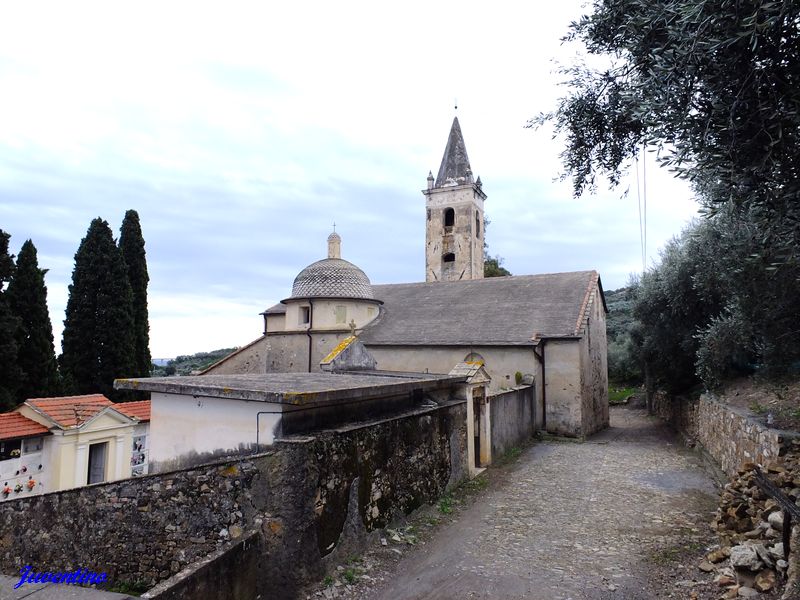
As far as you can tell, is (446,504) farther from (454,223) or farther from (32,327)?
(454,223)

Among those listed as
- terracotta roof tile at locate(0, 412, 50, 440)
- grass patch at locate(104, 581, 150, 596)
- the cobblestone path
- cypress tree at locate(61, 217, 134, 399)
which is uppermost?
cypress tree at locate(61, 217, 134, 399)

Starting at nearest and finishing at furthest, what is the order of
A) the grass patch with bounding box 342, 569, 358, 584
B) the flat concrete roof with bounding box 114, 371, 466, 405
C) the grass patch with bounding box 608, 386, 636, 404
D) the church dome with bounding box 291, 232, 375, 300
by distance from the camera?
1. the grass patch with bounding box 342, 569, 358, 584
2. the flat concrete roof with bounding box 114, 371, 466, 405
3. the church dome with bounding box 291, 232, 375, 300
4. the grass patch with bounding box 608, 386, 636, 404

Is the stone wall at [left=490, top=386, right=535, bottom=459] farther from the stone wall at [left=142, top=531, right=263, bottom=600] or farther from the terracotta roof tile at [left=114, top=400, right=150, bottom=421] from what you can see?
the terracotta roof tile at [left=114, top=400, right=150, bottom=421]

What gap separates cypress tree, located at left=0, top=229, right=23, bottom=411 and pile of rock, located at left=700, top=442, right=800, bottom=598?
2061cm

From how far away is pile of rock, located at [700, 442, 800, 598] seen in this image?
5.65 m

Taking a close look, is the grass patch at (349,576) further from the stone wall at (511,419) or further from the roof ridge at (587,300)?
the roof ridge at (587,300)

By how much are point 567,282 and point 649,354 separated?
4.66m

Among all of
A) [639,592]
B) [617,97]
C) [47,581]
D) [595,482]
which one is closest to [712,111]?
[617,97]

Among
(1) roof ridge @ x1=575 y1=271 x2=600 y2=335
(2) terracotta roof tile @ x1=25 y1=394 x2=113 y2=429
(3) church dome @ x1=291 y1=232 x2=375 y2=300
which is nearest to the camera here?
(2) terracotta roof tile @ x1=25 y1=394 x2=113 y2=429

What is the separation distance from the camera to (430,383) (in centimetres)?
1109

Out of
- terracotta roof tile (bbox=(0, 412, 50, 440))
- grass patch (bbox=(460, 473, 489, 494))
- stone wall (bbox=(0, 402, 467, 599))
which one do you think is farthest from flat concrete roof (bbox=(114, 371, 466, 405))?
terracotta roof tile (bbox=(0, 412, 50, 440))

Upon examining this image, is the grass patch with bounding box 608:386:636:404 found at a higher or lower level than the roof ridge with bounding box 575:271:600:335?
lower

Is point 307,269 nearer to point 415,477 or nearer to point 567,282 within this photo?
point 567,282

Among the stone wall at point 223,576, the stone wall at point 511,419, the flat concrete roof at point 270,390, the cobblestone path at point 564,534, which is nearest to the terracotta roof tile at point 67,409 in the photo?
the flat concrete roof at point 270,390
